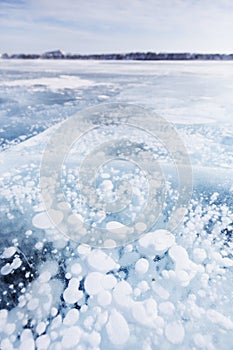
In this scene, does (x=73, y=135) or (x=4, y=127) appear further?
(x=4, y=127)

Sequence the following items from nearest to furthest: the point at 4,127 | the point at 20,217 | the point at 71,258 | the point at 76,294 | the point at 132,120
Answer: the point at 76,294 < the point at 71,258 < the point at 20,217 < the point at 4,127 < the point at 132,120

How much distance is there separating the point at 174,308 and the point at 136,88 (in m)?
5.69

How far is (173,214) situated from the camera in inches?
72.2

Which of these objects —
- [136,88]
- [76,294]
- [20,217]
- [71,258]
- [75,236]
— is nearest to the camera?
[76,294]

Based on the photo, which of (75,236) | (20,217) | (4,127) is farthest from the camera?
(4,127)

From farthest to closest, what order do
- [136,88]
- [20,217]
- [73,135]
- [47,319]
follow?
[136,88] < [73,135] < [20,217] < [47,319]

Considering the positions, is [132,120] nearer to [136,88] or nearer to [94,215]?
[94,215]

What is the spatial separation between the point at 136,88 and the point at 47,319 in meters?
5.79

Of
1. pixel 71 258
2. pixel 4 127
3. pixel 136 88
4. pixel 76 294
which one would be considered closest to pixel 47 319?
pixel 76 294

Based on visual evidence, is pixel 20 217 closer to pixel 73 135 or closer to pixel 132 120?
→ pixel 73 135

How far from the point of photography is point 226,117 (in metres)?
3.87

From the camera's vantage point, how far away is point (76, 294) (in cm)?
129

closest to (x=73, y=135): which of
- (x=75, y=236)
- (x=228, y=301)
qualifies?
(x=75, y=236)

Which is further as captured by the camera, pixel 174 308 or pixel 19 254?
pixel 19 254
